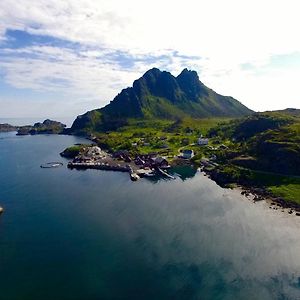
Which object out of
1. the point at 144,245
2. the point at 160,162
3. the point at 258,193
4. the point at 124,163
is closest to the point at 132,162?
the point at 124,163

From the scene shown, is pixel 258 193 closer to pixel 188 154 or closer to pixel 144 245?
pixel 144 245

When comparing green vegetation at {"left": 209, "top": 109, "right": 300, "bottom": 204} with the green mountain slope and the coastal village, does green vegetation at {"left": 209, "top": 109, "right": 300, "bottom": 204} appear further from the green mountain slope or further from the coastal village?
the coastal village

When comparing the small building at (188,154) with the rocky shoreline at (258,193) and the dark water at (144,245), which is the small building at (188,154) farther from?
the dark water at (144,245)

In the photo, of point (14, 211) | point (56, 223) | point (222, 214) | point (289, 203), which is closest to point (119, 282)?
point (56, 223)

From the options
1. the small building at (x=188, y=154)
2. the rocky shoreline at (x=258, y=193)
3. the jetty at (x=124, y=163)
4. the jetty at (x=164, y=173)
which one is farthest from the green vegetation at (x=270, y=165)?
the jetty at (x=124, y=163)

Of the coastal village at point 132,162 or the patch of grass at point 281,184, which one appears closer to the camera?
the patch of grass at point 281,184

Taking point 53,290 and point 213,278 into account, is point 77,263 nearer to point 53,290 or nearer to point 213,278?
point 53,290

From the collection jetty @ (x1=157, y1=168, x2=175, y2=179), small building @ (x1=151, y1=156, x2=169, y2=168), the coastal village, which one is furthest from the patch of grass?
small building @ (x1=151, y1=156, x2=169, y2=168)

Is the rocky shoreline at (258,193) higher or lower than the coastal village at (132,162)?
lower
